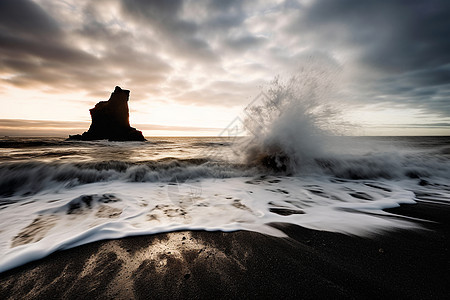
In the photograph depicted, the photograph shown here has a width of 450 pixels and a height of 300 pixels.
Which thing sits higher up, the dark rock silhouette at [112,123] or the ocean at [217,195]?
the dark rock silhouette at [112,123]

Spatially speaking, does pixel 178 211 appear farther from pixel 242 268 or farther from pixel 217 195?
pixel 242 268

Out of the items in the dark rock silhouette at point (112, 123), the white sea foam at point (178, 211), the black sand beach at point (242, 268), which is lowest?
the white sea foam at point (178, 211)

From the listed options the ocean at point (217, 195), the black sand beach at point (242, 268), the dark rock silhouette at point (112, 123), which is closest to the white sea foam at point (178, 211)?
the ocean at point (217, 195)

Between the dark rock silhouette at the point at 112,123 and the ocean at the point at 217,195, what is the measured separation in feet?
121

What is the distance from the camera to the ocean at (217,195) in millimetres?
2188

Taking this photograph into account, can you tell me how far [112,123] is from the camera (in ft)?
132

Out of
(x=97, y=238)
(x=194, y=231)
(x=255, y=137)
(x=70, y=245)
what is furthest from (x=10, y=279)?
(x=255, y=137)

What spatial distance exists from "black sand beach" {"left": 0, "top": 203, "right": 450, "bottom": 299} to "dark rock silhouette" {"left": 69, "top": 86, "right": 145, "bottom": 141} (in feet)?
134

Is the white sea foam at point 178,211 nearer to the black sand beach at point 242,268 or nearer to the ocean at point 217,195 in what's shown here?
the ocean at point 217,195

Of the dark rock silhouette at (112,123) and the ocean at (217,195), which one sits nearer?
the ocean at (217,195)

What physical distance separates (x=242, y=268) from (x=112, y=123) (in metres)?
47.3

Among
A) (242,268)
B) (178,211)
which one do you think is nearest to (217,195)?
(178,211)

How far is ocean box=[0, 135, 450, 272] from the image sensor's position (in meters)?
2.19

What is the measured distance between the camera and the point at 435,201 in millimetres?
3314
